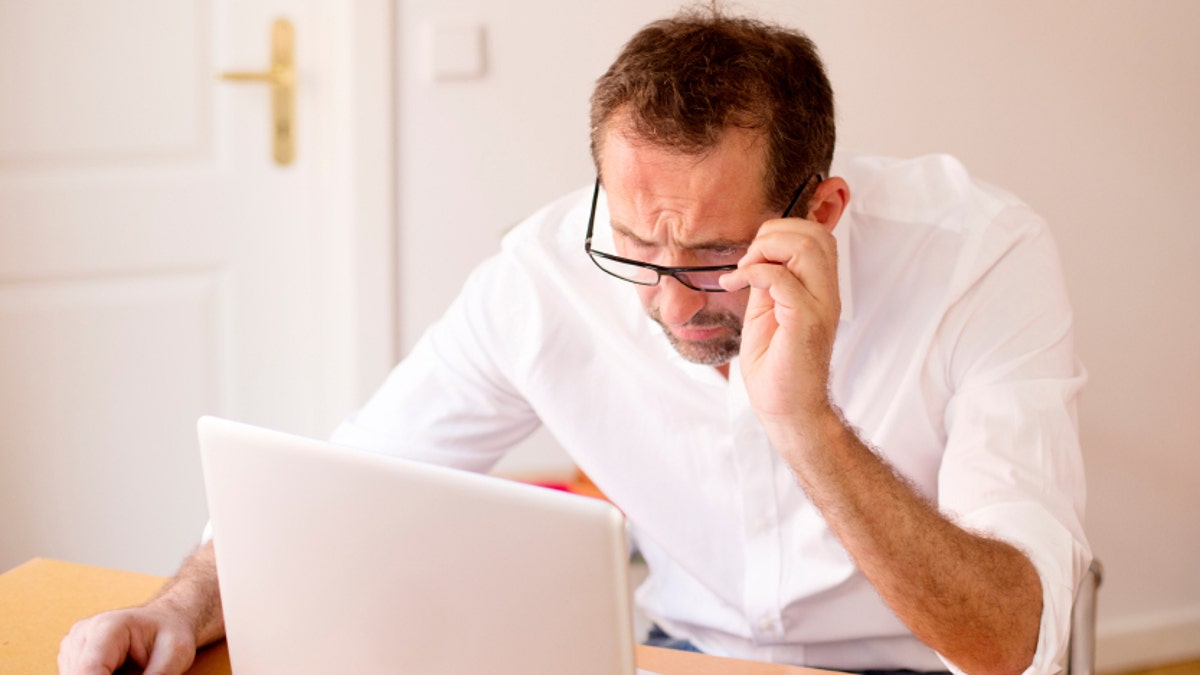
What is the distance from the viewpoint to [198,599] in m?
1.14

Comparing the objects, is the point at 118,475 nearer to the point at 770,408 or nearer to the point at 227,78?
the point at 227,78

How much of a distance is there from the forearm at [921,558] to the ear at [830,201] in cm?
27

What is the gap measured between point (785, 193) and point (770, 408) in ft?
0.77

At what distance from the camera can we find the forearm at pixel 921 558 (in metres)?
1.07

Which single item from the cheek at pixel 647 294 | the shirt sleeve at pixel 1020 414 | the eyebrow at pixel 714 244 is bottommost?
the shirt sleeve at pixel 1020 414

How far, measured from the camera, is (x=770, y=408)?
1.12 m

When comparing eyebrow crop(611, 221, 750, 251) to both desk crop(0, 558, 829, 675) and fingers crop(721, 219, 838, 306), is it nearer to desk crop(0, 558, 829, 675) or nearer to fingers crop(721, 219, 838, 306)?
fingers crop(721, 219, 838, 306)

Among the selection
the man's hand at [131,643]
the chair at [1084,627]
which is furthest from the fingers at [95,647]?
the chair at [1084,627]

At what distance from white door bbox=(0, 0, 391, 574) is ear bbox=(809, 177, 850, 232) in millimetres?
1029

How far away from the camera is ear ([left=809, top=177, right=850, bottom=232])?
129 cm

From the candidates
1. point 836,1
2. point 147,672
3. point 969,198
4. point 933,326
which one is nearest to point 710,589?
point 933,326

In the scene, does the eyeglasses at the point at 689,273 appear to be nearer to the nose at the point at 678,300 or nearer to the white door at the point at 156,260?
the nose at the point at 678,300

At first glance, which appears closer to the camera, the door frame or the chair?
the chair

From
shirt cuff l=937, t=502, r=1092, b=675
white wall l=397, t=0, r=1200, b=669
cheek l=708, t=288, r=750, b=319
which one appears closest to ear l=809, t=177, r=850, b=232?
cheek l=708, t=288, r=750, b=319
